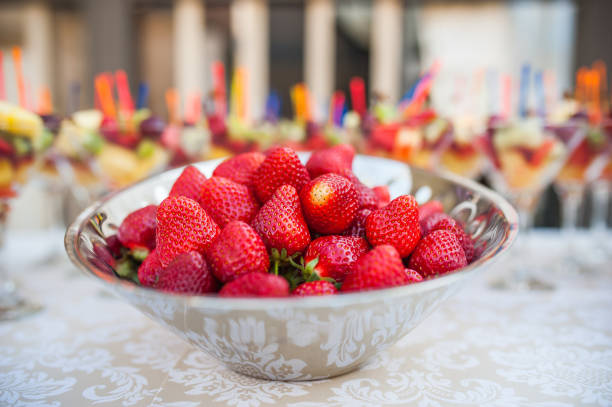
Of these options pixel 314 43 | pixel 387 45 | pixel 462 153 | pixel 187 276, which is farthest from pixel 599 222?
pixel 314 43

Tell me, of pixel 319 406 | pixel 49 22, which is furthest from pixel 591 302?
pixel 49 22

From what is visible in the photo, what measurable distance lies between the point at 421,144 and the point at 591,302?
1.53ft

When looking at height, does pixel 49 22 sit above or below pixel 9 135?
above

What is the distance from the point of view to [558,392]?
54 centimetres

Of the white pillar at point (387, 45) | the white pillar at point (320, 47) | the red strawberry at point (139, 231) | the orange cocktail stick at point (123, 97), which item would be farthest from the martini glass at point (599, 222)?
the white pillar at point (320, 47)

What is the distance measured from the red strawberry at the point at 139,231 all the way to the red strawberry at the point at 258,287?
0.20 metres

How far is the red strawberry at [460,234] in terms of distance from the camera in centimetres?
57

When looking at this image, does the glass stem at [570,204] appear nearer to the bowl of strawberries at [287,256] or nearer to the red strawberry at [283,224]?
the bowl of strawberries at [287,256]

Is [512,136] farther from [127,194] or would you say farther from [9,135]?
[9,135]

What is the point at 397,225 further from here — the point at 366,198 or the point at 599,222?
the point at 599,222

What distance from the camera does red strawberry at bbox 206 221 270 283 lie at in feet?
1.56

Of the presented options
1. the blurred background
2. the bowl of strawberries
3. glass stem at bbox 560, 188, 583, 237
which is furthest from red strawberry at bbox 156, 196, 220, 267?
the blurred background

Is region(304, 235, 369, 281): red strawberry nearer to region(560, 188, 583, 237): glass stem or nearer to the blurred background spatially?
region(560, 188, 583, 237): glass stem

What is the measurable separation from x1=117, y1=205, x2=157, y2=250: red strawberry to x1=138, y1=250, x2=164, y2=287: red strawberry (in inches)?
2.4
